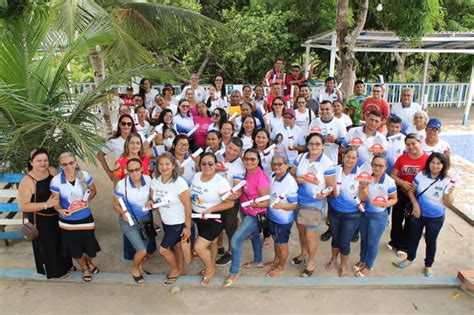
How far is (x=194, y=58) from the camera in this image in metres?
13.3

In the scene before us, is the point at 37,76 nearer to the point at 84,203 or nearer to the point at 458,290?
the point at 84,203

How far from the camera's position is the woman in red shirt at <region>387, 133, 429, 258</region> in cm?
436

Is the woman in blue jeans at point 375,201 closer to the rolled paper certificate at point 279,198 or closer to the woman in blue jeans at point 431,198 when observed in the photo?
the woman in blue jeans at point 431,198

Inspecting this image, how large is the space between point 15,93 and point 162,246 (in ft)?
8.27

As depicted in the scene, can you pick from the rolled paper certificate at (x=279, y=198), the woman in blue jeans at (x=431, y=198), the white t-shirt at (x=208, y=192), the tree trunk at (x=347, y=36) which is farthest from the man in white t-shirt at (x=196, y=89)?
the woman in blue jeans at (x=431, y=198)

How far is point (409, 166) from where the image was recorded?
446 centimetres

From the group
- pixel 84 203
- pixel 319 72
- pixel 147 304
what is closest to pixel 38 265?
pixel 84 203

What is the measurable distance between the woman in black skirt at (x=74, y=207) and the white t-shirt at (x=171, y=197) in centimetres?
76

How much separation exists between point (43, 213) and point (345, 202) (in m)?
3.26

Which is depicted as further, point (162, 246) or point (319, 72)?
point (319, 72)

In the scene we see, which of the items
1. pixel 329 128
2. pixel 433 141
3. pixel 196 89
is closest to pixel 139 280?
pixel 329 128

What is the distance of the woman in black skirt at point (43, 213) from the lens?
3.95 metres

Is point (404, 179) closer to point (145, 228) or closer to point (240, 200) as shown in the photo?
point (240, 200)

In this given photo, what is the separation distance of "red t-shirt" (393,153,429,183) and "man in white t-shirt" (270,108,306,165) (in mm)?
1270
